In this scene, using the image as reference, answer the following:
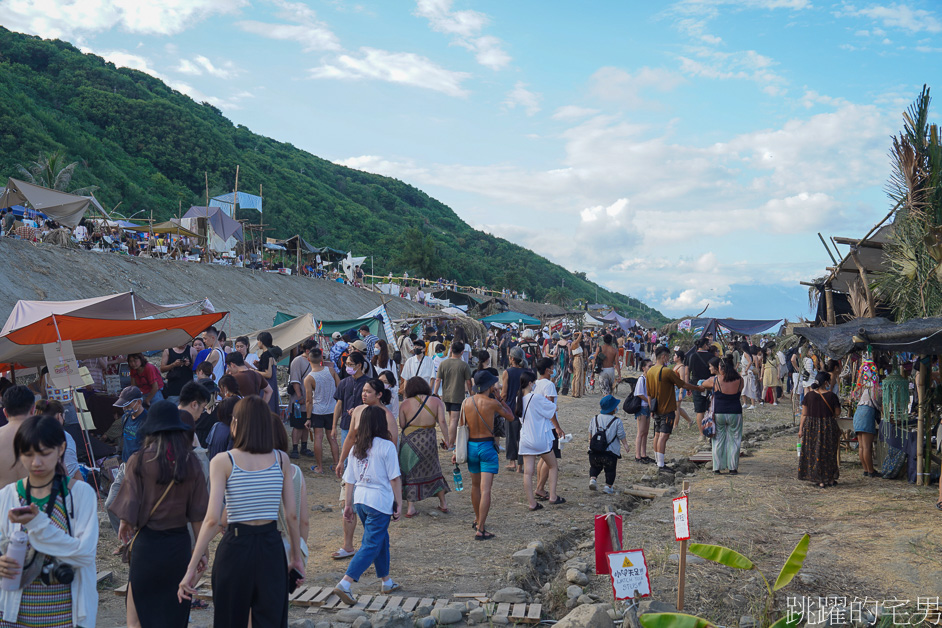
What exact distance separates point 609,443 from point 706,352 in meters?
5.66

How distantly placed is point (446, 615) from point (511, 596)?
55cm

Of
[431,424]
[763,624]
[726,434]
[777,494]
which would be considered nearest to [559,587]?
[763,624]

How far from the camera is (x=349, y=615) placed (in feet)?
15.1

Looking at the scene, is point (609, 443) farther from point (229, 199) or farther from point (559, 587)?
point (229, 199)

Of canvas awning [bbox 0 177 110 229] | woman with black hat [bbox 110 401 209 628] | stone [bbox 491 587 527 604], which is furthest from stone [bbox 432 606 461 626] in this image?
canvas awning [bbox 0 177 110 229]

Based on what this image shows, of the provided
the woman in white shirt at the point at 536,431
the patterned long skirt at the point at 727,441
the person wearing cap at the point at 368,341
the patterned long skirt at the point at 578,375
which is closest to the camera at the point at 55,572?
the woman in white shirt at the point at 536,431

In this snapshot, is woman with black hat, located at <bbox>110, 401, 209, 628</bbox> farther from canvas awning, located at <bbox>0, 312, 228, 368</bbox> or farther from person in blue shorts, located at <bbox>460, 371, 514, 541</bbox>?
canvas awning, located at <bbox>0, 312, 228, 368</bbox>

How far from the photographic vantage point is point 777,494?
8148mm

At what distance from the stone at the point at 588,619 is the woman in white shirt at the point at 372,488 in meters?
1.41

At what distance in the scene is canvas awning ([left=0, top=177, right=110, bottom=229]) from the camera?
2120 centimetres

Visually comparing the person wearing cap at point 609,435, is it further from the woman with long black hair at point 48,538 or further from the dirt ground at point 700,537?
the woman with long black hair at point 48,538

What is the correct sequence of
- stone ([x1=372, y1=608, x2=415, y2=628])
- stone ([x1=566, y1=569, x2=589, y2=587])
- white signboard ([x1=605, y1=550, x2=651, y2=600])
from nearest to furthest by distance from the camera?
white signboard ([x1=605, y1=550, x2=651, y2=600]), stone ([x1=372, y1=608, x2=415, y2=628]), stone ([x1=566, y1=569, x2=589, y2=587])

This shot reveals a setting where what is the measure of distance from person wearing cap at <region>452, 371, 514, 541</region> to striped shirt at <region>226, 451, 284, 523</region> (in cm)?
318

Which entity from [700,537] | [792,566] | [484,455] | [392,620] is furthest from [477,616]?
[700,537]
